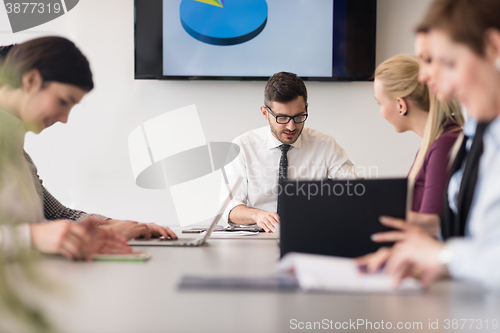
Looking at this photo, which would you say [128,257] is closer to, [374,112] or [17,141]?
[17,141]

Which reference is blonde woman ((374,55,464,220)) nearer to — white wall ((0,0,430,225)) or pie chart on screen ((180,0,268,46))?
white wall ((0,0,430,225))

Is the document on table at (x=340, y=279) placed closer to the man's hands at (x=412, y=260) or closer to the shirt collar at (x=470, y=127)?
the man's hands at (x=412, y=260)

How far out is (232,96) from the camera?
10.2 feet

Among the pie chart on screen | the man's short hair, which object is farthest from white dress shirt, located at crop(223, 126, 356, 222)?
the pie chart on screen

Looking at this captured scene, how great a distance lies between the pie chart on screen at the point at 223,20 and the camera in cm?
299

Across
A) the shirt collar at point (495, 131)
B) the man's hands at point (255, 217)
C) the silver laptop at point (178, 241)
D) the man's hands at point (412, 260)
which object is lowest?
the man's hands at point (255, 217)

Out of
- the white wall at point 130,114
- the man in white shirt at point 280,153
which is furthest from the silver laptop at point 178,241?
the white wall at point 130,114

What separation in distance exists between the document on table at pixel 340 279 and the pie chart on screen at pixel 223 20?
239cm

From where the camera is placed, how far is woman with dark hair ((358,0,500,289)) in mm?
777

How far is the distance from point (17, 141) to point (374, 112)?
9.94ft

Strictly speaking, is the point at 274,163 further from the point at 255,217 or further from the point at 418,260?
the point at 418,260

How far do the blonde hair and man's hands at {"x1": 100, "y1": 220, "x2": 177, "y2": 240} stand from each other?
39.1 inches

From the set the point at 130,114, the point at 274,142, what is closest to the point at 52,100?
the point at 274,142
